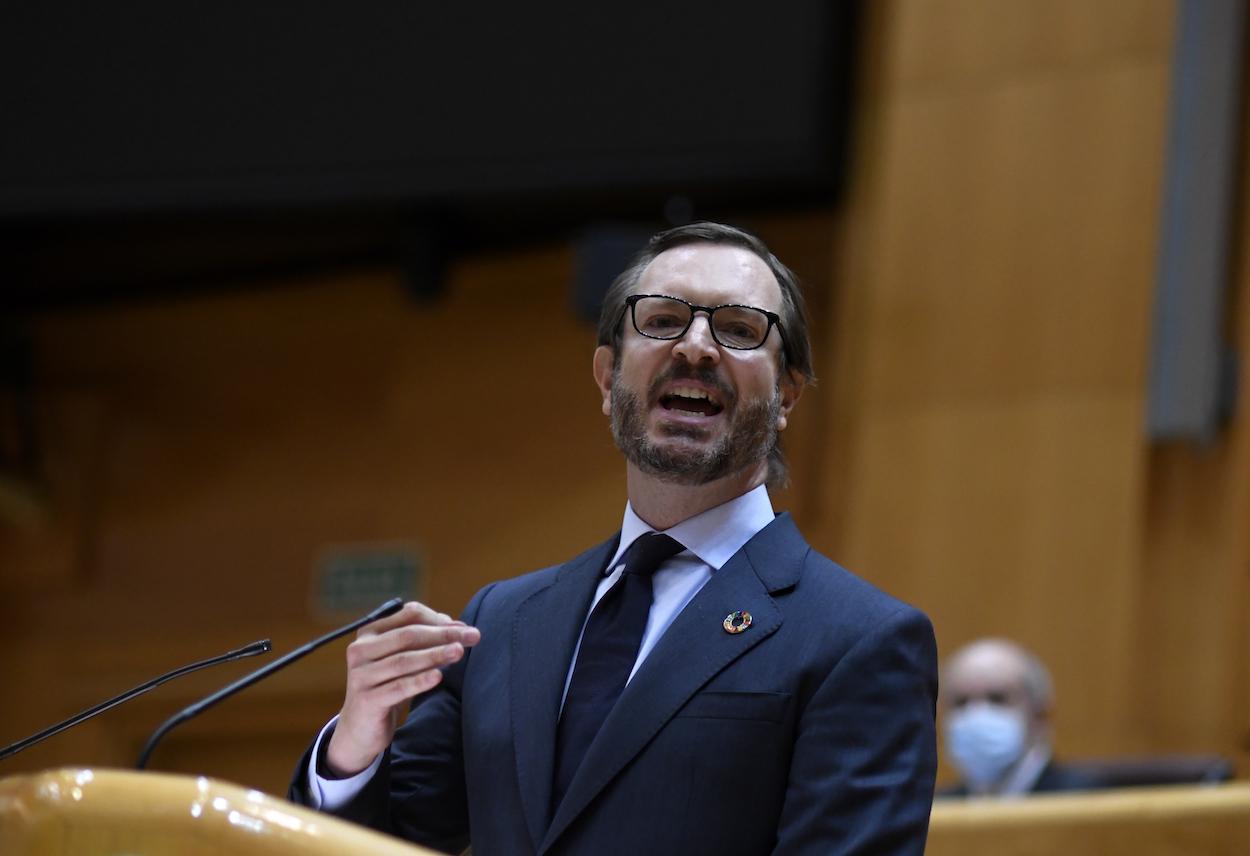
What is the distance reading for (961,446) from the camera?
5699mm

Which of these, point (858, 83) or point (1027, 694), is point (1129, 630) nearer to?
point (1027, 694)

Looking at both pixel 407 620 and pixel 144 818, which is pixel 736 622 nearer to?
pixel 407 620

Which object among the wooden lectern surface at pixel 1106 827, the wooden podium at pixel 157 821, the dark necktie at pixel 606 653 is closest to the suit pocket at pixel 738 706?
the dark necktie at pixel 606 653

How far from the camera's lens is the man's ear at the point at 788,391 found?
224 cm

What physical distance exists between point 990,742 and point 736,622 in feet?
8.48

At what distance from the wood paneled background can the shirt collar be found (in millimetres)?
3306

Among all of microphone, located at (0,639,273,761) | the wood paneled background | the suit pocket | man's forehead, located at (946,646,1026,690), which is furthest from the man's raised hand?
the wood paneled background

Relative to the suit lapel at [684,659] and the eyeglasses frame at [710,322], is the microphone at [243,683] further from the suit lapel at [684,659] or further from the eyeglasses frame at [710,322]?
the eyeglasses frame at [710,322]

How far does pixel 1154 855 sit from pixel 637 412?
1.92 meters

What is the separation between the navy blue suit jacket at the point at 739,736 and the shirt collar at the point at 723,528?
28 mm

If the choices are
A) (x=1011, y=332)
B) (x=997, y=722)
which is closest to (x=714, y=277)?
(x=997, y=722)

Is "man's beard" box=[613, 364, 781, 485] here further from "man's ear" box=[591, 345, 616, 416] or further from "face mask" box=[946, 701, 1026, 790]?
"face mask" box=[946, 701, 1026, 790]

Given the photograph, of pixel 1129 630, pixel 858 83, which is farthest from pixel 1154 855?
pixel 858 83

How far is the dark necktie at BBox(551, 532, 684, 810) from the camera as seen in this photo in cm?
203
